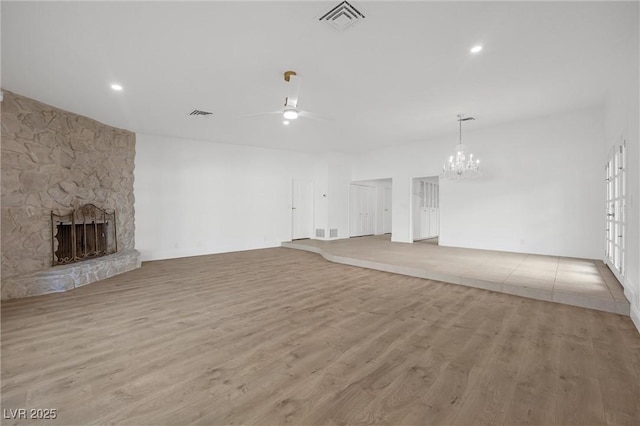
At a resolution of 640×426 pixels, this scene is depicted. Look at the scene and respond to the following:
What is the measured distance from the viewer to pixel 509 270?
474 cm

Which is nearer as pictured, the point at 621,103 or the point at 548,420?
the point at 548,420

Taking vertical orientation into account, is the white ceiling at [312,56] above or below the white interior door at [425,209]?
above

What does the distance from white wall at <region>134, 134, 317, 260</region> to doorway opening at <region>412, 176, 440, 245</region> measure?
3.74 meters

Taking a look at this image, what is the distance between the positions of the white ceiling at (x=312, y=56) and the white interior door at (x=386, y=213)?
6370 mm

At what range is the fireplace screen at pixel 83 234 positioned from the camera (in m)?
4.75

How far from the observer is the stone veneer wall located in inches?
162

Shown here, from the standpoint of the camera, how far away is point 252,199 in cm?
827

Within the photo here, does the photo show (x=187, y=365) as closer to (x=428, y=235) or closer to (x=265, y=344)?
(x=265, y=344)

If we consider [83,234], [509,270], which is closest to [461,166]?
[509,270]

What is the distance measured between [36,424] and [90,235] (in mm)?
4719

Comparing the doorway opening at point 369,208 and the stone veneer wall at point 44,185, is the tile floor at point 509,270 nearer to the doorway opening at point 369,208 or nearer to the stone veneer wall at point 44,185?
the doorway opening at point 369,208

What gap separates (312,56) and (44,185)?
15.5 ft

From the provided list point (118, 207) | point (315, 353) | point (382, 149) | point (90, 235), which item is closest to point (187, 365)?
point (315, 353)

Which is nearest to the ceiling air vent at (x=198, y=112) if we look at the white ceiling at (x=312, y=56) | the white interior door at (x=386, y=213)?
the white ceiling at (x=312, y=56)
